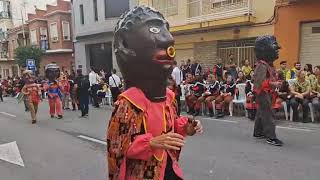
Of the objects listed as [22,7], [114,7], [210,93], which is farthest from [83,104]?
[22,7]

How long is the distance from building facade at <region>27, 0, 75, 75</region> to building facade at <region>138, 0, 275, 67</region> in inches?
A: 635

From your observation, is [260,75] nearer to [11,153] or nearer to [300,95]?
[300,95]

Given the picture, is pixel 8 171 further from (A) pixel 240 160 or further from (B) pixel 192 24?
(B) pixel 192 24

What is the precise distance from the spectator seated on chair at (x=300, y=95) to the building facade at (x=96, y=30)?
588 inches

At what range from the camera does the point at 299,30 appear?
13141mm

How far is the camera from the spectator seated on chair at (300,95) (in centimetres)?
894

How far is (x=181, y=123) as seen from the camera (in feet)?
8.25

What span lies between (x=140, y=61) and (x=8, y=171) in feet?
15.5

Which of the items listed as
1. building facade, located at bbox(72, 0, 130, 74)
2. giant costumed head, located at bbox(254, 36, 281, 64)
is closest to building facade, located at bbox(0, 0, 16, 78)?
building facade, located at bbox(72, 0, 130, 74)

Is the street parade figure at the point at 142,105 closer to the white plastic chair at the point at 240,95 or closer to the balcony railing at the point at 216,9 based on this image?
the white plastic chair at the point at 240,95

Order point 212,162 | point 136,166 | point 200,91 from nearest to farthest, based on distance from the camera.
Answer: point 136,166 → point 212,162 → point 200,91

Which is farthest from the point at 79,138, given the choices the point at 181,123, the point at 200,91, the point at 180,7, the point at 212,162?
the point at 180,7

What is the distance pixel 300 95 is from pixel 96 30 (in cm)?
1870

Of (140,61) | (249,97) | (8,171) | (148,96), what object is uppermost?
(140,61)
